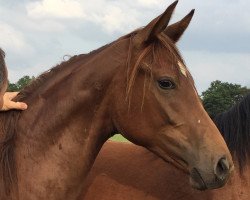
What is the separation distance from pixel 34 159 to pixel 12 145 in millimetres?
258

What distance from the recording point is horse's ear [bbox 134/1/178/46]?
161 inches

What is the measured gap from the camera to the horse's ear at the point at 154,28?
13.4 ft

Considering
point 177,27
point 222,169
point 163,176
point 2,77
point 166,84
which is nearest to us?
point 222,169

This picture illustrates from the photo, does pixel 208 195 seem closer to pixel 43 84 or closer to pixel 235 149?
pixel 235 149

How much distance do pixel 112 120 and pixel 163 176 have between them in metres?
1.32

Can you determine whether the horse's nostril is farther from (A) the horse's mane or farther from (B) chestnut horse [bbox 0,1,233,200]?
(A) the horse's mane

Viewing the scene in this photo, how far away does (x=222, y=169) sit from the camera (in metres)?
3.95

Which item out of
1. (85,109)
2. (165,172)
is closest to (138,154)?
(165,172)

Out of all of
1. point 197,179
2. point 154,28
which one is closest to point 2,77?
point 154,28

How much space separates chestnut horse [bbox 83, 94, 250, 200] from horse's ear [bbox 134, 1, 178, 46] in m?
1.74

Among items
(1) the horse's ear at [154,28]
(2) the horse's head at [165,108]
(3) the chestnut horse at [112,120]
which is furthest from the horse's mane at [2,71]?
(1) the horse's ear at [154,28]

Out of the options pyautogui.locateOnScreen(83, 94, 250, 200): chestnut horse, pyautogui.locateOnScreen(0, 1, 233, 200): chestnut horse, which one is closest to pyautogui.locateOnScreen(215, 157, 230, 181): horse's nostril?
pyautogui.locateOnScreen(0, 1, 233, 200): chestnut horse

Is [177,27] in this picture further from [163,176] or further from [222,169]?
[163,176]

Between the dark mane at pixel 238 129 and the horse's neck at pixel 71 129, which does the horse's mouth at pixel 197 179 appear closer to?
the horse's neck at pixel 71 129
